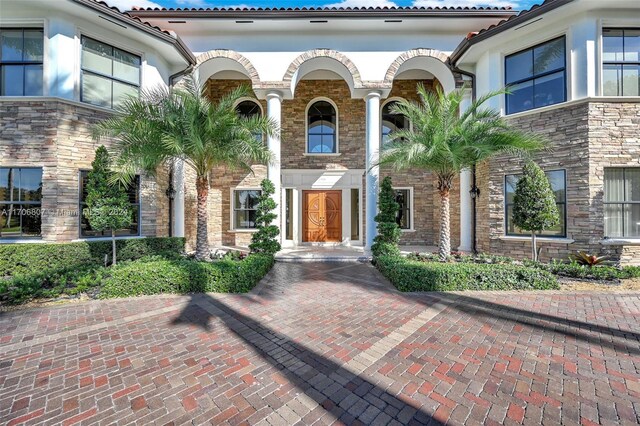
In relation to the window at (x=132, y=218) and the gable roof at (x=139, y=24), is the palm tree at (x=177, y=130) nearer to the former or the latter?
the window at (x=132, y=218)

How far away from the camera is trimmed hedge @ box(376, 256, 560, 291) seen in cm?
591

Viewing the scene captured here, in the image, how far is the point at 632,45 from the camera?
783 centimetres

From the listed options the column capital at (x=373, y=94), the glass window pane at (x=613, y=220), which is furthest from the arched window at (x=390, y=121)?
the glass window pane at (x=613, y=220)

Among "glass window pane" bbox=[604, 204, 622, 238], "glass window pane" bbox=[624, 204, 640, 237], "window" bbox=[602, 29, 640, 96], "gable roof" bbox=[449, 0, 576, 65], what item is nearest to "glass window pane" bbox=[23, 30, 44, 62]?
"gable roof" bbox=[449, 0, 576, 65]

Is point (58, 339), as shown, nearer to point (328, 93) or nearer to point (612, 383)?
point (612, 383)

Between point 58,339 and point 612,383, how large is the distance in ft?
22.3

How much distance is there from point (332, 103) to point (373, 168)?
463 cm

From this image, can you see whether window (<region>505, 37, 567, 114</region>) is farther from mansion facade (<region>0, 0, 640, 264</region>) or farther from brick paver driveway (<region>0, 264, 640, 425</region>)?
brick paver driveway (<region>0, 264, 640, 425</region>)

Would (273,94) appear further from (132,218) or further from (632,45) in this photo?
(632,45)

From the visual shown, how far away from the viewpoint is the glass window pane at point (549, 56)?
320 inches

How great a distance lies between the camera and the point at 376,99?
9922 millimetres

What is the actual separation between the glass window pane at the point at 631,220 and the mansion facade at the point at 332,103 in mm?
43

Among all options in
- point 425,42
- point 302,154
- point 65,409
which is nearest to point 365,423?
point 65,409

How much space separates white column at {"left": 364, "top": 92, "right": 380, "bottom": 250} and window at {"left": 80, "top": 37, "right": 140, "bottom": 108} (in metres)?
7.92
